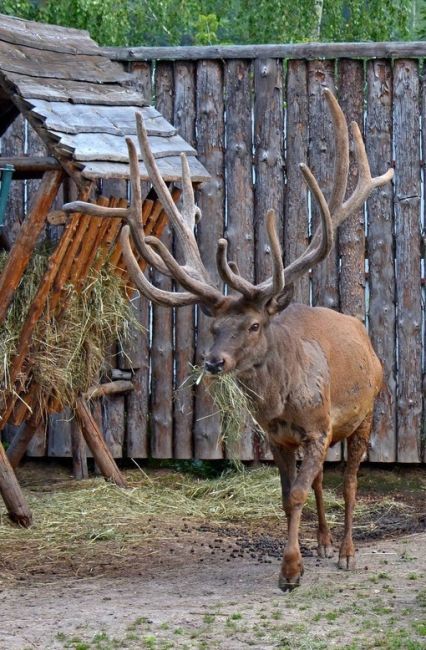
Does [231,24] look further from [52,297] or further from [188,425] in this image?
[52,297]

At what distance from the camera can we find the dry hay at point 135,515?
7555 millimetres

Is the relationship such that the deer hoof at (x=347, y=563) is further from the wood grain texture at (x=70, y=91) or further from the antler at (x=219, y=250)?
the wood grain texture at (x=70, y=91)

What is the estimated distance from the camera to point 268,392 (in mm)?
6941

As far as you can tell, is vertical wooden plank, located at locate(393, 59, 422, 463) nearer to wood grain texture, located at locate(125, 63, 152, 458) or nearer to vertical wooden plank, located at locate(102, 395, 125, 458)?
wood grain texture, located at locate(125, 63, 152, 458)

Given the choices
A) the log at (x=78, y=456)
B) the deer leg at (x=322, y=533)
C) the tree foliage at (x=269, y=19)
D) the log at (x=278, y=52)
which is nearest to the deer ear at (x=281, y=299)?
the deer leg at (x=322, y=533)

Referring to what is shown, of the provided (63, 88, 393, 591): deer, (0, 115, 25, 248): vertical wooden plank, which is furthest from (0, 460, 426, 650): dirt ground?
(0, 115, 25, 248): vertical wooden plank

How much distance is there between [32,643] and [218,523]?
3.15 metres

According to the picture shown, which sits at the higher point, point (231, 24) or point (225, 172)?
point (231, 24)

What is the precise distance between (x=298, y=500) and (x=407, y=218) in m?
3.47

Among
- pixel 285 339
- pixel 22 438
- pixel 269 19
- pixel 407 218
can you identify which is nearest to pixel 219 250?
pixel 285 339

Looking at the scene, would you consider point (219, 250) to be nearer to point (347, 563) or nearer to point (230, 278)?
point (230, 278)

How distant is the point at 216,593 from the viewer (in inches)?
260

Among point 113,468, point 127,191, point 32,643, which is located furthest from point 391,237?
point 32,643

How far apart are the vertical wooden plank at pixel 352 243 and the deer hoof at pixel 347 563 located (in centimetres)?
285
